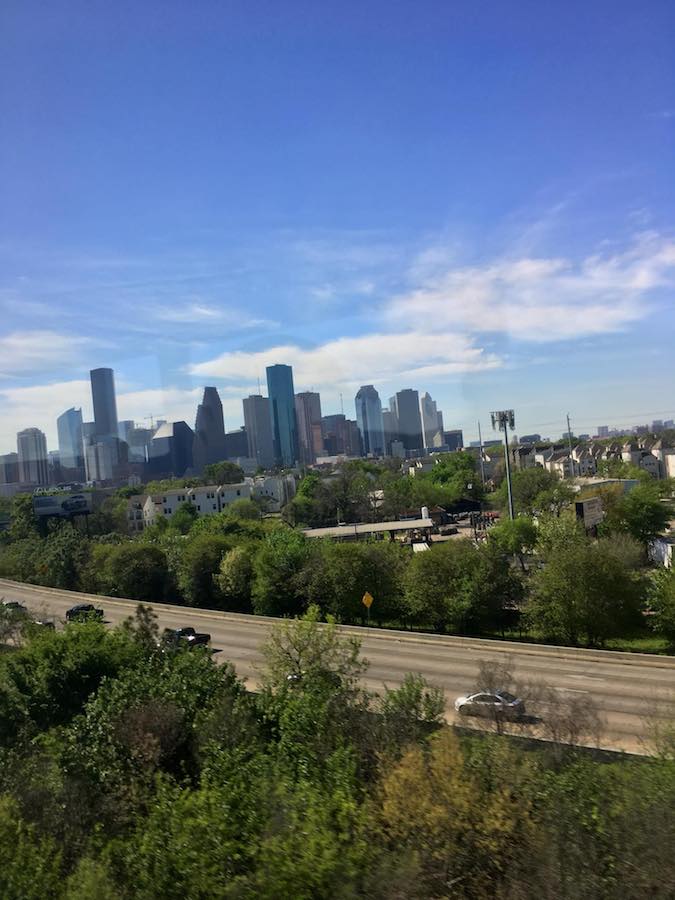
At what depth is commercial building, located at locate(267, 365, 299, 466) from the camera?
161000 mm

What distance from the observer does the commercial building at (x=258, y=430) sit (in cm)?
15600

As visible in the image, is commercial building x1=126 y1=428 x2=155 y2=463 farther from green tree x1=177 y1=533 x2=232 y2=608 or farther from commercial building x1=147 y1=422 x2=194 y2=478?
green tree x1=177 y1=533 x2=232 y2=608

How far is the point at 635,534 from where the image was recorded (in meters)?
26.9

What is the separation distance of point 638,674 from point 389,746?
7927 mm

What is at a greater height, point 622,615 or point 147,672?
point 147,672

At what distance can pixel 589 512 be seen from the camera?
24.6 meters

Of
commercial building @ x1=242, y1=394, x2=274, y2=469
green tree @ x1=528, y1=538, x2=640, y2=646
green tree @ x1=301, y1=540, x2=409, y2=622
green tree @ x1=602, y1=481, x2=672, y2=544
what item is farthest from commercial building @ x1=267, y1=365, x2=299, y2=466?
green tree @ x1=528, y1=538, x2=640, y2=646

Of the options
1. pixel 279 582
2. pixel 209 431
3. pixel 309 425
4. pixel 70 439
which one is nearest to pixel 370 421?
pixel 309 425

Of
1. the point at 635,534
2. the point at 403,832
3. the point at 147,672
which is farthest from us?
the point at 635,534

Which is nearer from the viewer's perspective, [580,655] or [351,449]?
[580,655]

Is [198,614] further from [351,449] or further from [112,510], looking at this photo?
[351,449]

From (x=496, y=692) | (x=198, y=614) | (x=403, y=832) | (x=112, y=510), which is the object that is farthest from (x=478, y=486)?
(x=403, y=832)

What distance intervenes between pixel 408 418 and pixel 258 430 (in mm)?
37399

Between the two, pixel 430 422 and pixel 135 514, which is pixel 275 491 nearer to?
pixel 135 514
